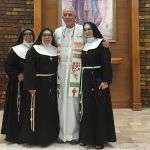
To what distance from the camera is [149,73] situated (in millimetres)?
7926

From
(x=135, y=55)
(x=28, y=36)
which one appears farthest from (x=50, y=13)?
(x=28, y=36)

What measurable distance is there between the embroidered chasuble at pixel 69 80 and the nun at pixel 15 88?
1.43ft

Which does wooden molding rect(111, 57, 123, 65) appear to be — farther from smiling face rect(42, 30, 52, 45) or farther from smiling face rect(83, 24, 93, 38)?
smiling face rect(42, 30, 52, 45)

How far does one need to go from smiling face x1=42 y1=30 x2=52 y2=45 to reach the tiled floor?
4.21ft

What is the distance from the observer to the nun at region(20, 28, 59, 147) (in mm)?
5258

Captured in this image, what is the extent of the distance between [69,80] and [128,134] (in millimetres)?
1228

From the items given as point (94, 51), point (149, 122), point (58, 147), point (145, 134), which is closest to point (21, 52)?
point (94, 51)

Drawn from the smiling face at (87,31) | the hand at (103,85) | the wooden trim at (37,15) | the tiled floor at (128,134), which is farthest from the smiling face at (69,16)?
the wooden trim at (37,15)

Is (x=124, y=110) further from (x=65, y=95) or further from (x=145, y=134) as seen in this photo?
(x=65, y=95)

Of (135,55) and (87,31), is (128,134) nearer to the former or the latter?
(87,31)

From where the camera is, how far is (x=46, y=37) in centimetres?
525

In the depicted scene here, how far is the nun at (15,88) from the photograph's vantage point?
17.6ft

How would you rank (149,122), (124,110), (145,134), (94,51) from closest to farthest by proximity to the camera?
(94,51), (145,134), (149,122), (124,110)

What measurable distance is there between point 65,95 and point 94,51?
0.66 meters
